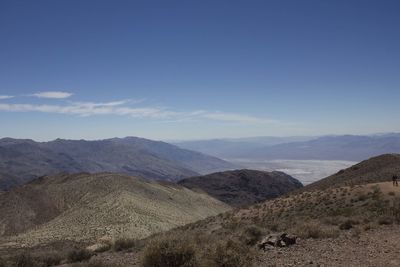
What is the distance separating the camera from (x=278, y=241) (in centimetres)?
1590

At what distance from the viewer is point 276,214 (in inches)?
1179

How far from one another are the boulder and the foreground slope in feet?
82.8

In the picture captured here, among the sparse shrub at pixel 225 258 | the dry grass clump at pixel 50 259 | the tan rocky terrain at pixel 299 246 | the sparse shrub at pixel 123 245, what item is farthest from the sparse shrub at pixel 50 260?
the sparse shrub at pixel 225 258

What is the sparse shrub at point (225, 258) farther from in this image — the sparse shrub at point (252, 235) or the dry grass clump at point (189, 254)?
the sparse shrub at point (252, 235)

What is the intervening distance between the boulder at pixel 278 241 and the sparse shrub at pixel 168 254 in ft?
13.3

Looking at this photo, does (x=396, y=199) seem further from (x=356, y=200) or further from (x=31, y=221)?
(x=31, y=221)

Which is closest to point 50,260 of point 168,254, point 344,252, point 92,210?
point 168,254

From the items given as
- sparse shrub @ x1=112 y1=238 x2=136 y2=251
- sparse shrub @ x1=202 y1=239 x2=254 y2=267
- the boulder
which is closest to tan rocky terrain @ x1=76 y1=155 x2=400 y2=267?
sparse shrub @ x1=202 y1=239 x2=254 y2=267

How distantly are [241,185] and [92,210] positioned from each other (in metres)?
111

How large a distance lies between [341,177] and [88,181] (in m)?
41.9

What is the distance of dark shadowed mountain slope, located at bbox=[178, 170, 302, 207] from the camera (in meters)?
146

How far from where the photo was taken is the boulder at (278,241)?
15.8m

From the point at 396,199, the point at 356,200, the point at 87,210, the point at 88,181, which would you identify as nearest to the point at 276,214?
the point at 356,200

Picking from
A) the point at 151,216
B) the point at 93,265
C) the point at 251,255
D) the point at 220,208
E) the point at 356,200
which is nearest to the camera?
the point at 251,255
